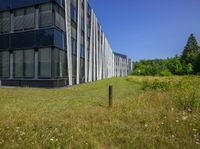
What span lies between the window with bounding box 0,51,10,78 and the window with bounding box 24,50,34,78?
2.26 metres

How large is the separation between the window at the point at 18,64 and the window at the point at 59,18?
451 centimetres

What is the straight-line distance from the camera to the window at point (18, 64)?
64.4 feet

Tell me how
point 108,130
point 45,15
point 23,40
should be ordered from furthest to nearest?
1. point 23,40
2. point 45,15
3. point 108,130

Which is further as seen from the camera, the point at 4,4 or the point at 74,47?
the point at 74,47

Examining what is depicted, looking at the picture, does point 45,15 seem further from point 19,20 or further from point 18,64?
point 18,64

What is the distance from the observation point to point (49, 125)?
5629 mm

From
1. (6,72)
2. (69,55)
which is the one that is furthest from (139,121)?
(6,72)

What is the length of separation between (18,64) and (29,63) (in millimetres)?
1397

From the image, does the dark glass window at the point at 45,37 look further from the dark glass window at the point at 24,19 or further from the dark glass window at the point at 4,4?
the dark glass window at the point at 4,4

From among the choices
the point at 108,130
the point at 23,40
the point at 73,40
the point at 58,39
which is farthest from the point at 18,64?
the point at 108,130

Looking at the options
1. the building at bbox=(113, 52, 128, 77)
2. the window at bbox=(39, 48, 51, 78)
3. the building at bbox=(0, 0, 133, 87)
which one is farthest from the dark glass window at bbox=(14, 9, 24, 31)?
the building at bbox=(113, 52, 128, 77)

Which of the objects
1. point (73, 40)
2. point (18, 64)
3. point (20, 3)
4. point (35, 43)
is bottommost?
point (18, 64)

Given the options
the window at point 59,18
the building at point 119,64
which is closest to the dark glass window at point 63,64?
the window at point 59,18

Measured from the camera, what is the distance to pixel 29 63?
1923 cm
